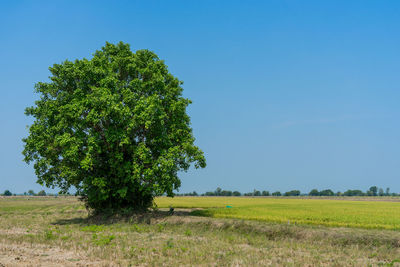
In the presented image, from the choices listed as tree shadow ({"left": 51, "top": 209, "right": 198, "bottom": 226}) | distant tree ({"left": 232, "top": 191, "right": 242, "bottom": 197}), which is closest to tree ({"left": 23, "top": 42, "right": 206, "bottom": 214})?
tree shadow ({"left": 51, "top": 209, "right": 198, "bottom": 226})

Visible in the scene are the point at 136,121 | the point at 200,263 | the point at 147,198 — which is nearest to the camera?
the point at 200,263

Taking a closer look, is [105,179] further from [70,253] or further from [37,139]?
[70,253]

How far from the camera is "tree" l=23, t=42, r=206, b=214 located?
2880cm

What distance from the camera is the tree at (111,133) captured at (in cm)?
2880

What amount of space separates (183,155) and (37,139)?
13.2 metres

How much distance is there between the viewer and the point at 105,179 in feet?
101

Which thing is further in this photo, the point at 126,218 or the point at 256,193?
the point at 256,193

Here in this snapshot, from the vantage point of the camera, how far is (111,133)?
96.2 feet

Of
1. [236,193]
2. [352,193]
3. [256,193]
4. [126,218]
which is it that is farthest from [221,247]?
[352,193]

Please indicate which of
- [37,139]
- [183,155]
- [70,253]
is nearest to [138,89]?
[183,155]

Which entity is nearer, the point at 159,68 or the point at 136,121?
the point at 136,121

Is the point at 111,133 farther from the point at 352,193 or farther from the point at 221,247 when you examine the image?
the point at 352,193

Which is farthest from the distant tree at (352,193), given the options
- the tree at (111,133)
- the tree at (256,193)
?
the tree at (111,133)

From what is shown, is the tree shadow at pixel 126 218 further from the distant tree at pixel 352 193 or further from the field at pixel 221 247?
the distant tree at pixel 352 193
